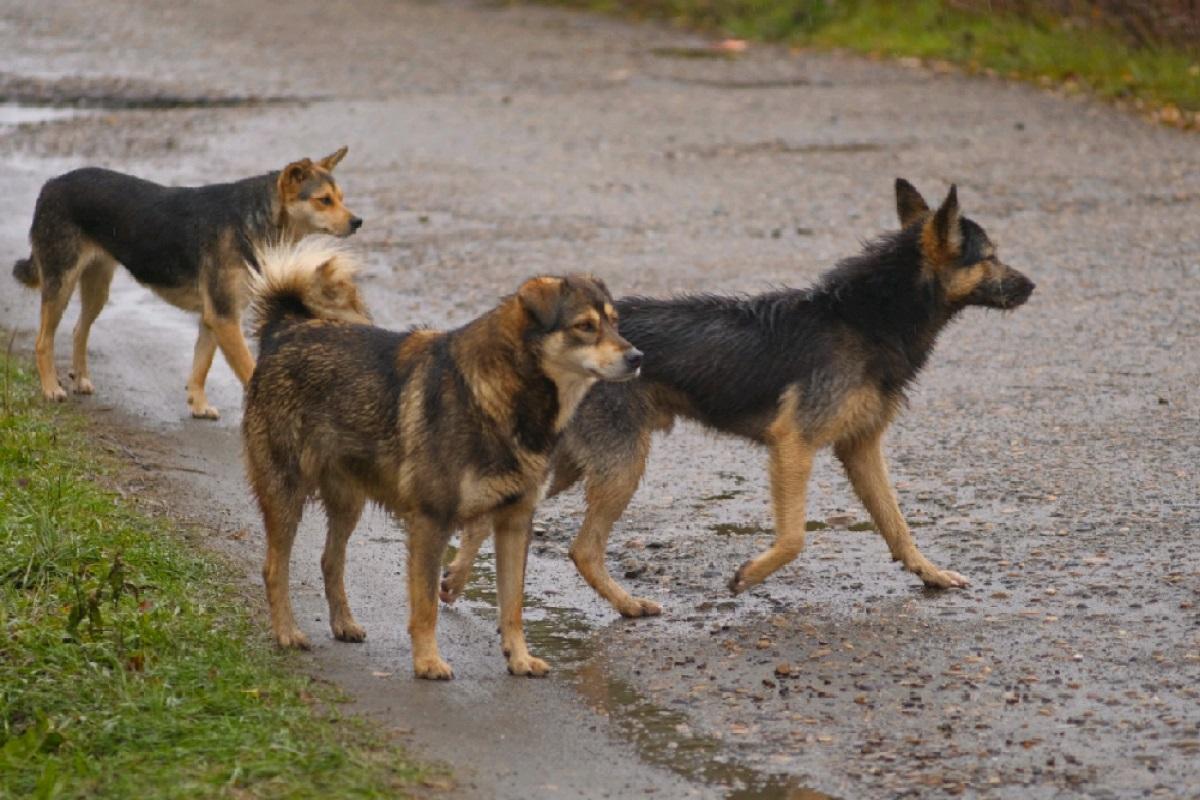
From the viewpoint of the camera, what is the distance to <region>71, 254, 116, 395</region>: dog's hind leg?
10.4 meters

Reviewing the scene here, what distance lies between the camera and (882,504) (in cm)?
752

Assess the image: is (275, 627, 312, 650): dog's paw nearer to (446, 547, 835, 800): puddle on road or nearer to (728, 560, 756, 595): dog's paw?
(446, 547, 835, 800): puddle on road

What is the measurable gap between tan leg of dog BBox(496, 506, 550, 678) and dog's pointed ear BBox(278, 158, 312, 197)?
14.3 feet

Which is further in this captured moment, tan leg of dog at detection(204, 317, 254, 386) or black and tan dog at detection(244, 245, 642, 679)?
tan leg of dog at detection(204, 317, 254, 386)

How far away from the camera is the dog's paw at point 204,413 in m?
9.89

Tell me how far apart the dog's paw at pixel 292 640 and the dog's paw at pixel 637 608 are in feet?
4.13

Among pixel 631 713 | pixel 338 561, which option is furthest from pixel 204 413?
pixel 631 713

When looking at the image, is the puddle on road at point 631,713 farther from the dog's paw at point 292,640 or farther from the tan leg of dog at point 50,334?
the tan leg of dog at point 50,334

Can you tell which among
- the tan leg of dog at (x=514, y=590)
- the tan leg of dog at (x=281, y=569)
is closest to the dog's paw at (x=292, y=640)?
the tan leg of dog at (x=281, y=569)

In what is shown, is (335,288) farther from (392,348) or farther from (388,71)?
(388,71)

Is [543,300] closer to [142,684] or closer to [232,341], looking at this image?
[142,684]

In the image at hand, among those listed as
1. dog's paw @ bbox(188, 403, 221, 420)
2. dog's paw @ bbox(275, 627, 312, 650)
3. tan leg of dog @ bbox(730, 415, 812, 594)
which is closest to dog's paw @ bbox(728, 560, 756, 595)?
tan leg of dog @ bbox(730, 415, 812, 594)

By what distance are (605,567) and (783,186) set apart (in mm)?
8291

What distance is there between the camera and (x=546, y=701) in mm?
6227
